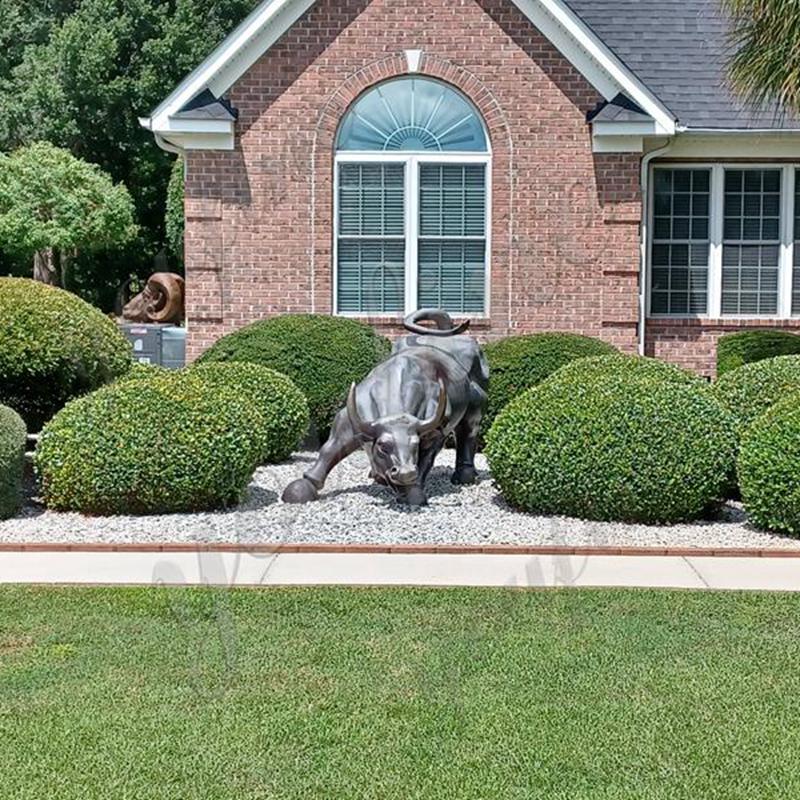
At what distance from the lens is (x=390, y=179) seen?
16156mm

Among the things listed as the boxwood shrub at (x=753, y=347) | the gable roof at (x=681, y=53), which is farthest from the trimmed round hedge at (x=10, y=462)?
the gable roof at (x=681, y=53)

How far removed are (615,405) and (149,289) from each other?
21321mm

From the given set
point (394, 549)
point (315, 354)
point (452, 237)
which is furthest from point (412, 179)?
point (394, 549)

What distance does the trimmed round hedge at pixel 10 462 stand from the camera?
372 inches

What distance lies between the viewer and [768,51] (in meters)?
12.6

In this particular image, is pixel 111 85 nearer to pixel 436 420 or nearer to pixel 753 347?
pixel 753 347

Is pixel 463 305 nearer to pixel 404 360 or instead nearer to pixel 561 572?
pixel 404 360

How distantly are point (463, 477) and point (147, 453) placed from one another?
3.33 meters

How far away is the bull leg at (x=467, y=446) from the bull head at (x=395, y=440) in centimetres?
156

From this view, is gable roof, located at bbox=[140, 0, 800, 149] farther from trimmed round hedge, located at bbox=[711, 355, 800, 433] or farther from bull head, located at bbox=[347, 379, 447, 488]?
bull head, located at bbox=[347, 379, 447, 488]

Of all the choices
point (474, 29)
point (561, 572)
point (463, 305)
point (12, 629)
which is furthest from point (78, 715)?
point (474, 29)

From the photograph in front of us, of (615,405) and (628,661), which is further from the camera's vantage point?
(615,405)

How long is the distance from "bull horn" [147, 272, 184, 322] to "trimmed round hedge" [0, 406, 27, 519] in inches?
748

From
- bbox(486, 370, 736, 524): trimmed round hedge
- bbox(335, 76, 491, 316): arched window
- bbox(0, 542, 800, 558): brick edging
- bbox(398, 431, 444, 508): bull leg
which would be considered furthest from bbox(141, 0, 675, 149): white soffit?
bbox(0, 542, 800, 558): brick edging
